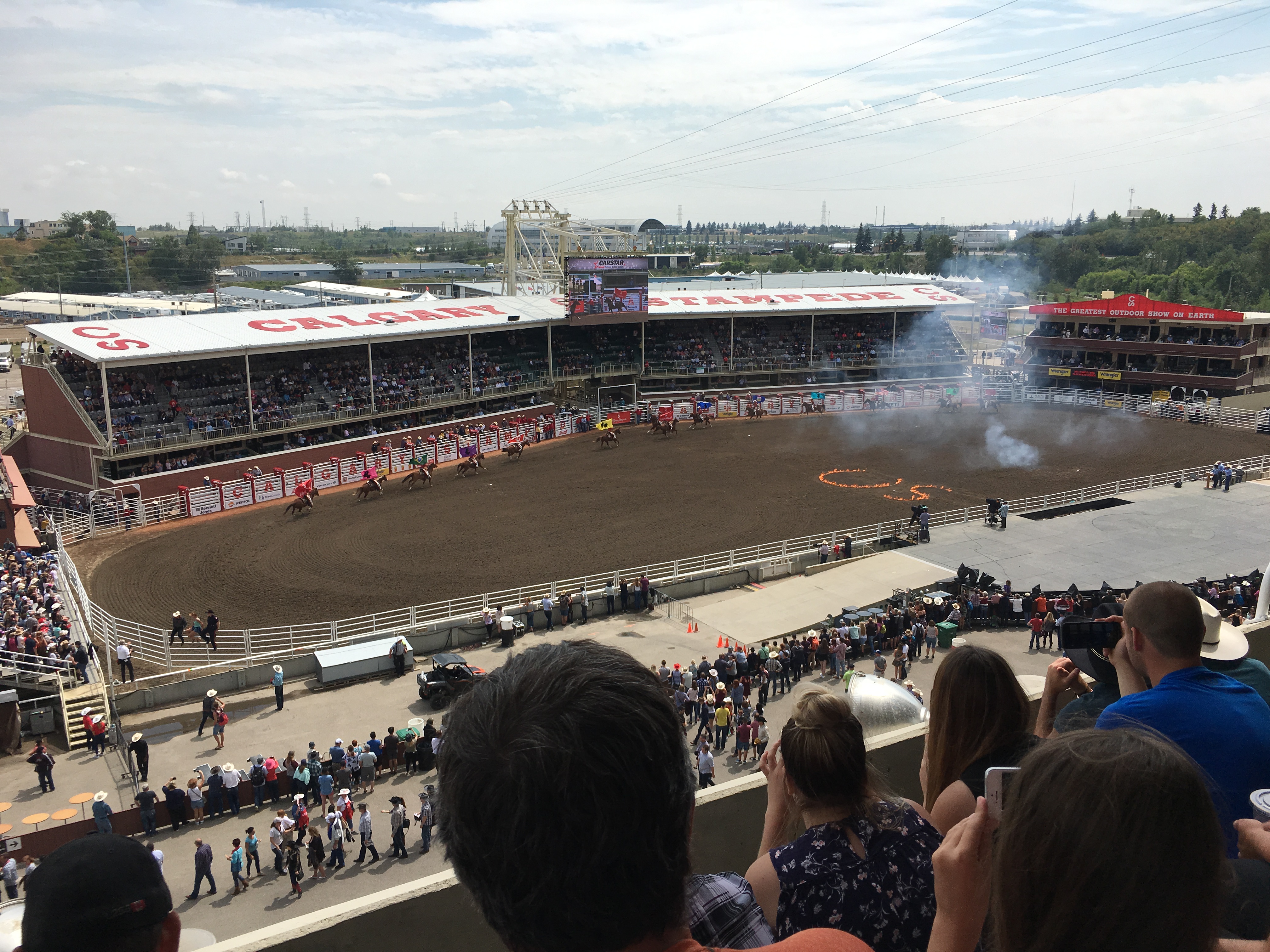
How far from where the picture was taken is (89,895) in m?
2.22

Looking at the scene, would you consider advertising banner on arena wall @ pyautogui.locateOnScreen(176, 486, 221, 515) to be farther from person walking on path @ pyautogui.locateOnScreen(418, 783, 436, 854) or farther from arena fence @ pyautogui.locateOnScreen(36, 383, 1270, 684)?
person walking on path @ pyautogui.locateOnScreen(418, 783, 436, 854)

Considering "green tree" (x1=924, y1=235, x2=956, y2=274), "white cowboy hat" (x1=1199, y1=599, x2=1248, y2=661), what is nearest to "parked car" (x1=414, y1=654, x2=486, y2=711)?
"white cowboy hat" (x1=1199, y1=599, x2=1248, y2=661)

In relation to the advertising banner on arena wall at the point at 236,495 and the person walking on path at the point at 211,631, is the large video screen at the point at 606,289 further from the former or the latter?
the person walking on path at the point at 211,631

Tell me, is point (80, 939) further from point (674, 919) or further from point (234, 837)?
point (234, 837)

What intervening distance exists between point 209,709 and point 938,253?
10931 centimetres

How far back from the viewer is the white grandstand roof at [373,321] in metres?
34.4

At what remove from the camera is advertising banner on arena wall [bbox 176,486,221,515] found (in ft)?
104

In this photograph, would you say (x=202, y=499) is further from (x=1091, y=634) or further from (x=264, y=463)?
(x=1091, y=634)

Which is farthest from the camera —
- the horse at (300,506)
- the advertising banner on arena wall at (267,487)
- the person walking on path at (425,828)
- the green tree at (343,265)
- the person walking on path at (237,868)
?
the green tree at (343,265)

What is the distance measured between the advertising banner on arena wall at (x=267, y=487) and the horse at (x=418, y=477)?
454cm

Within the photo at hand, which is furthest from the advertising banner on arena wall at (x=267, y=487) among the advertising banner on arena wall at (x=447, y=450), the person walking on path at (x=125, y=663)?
the person walking on path at (x=125, y=663)

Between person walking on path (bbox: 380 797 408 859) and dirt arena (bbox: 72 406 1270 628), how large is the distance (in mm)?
10346

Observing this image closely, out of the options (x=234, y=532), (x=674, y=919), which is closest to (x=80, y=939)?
(x=674, y=919)

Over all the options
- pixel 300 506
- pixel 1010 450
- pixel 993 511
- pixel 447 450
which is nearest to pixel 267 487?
pixel 300 506
